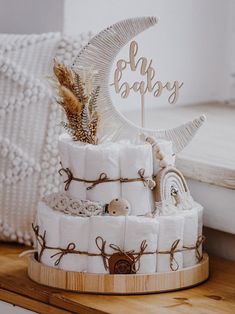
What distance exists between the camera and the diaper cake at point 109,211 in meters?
1.59

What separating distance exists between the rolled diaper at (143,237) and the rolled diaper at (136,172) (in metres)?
0.04

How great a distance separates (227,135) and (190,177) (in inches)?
12.1

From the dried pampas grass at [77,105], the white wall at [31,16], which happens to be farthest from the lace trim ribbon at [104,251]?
the white wall at [31,16]

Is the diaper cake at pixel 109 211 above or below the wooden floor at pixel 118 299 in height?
above

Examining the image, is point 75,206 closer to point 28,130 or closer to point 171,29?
point 28,130

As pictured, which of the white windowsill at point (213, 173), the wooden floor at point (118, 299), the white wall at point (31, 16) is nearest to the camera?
the wooden floor at point (118, 299)

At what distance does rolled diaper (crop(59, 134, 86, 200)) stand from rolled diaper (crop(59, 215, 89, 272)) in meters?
0.06

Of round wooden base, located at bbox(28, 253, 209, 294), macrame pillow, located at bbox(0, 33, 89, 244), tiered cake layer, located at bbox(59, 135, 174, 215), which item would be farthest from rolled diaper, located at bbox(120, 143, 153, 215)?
macrame pillow, located at bbox(0, 33, 89, 244)

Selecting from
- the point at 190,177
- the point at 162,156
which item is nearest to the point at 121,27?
the point at 162,156

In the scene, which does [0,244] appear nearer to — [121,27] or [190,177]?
[190,177]

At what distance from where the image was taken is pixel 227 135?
2113 millimetres

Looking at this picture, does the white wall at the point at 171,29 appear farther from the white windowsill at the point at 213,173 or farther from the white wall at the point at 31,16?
Result: the white windowsill at the point at 213,173

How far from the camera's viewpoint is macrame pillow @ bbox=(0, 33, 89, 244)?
6.07ft

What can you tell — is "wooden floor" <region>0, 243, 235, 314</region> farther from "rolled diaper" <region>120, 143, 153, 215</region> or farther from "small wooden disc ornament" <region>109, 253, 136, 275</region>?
"rolled diaper" <region>120, 143, 153, 215</region>
